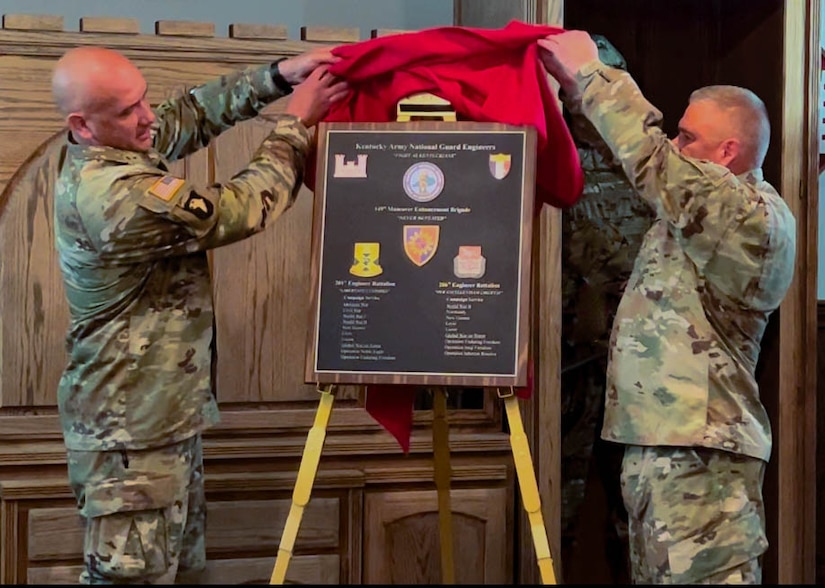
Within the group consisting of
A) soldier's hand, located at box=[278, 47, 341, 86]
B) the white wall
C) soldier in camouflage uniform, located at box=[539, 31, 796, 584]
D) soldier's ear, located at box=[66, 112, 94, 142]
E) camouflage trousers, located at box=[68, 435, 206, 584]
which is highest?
the white wall

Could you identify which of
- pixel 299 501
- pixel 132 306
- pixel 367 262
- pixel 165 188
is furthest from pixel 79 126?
pixel 299 501

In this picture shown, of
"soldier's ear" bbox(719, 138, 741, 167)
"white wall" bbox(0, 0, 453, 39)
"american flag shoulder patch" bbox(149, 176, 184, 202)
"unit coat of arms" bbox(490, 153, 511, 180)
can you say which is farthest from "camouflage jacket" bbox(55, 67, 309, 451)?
"white wall" bbox(0, 0, 453, 39)

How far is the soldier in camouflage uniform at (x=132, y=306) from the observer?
205 centimetres

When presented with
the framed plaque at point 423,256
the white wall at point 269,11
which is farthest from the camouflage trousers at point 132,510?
the white wall at point 269,11

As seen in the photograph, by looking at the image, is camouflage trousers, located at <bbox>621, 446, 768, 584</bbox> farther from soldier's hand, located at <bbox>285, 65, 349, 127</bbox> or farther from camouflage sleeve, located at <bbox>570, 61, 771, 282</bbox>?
soldier's hand, located at <bbox>285, 65, 349, 127</bbox>

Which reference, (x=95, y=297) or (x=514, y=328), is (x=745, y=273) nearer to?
(x=514, y=328)

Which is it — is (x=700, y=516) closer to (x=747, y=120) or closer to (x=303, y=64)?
(x=747, y=120)

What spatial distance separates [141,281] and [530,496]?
850mm

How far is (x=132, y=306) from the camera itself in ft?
6.93

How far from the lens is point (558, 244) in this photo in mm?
2689

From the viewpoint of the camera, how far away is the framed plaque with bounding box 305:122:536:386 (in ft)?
6.95

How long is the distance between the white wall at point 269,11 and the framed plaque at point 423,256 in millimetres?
1269

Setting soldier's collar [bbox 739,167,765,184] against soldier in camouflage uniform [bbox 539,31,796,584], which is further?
soldier's collar [bbox 739,167,765,184]

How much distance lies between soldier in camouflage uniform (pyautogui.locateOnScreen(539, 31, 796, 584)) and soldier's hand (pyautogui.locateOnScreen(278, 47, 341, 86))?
49 cm
